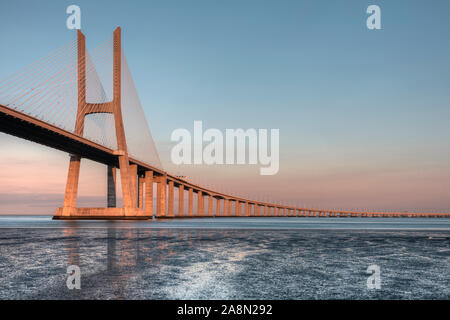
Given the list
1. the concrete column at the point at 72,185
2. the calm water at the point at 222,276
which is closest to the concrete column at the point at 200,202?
the concrete column at the point at 72,185

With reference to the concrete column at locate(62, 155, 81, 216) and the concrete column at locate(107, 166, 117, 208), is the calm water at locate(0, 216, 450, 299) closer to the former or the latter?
the concrete column at locate(62, 155, 81, 216)

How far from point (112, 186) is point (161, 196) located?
22.3 meters

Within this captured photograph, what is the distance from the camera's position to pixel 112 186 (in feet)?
209

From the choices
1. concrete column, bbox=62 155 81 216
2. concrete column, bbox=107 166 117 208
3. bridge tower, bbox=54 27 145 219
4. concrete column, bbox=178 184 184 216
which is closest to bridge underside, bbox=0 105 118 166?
concrete column, bbox=62 155 81 216

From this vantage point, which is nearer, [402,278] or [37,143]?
[402,278]

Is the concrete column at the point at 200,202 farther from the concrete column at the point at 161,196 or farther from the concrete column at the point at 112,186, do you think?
the concrete column at the point at 112,186

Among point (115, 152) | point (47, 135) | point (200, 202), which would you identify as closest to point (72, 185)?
point (115, 152)

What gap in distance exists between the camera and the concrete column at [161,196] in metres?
83.3
